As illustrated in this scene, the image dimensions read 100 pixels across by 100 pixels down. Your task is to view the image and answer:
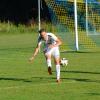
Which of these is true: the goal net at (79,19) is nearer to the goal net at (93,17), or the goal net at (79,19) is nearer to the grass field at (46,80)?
the goal net at (93,17)

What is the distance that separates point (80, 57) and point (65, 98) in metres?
12.1

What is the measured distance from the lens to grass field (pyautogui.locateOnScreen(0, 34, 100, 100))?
45.8ft

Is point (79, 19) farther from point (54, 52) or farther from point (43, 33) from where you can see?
point (43, 33)

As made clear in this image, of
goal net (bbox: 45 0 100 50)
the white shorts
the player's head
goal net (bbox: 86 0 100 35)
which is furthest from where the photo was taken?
goal net (bbox: 86 0 100 35)

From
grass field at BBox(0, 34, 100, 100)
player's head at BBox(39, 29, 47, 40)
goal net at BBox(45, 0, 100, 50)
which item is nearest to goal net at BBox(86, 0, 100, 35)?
goal net at BBox(45, 0, 100, 50)

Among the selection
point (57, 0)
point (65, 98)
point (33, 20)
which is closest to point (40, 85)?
point (65, 98)

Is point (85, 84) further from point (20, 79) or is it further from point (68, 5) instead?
point (68, 5)

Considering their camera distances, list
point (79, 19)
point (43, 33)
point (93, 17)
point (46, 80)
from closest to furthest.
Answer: point (43, 33), point (46, 80), point (93, 17), point (79, 19)

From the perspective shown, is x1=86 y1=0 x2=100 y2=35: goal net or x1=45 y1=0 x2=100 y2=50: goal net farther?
x1=86 y1=0 x2=100 y2=35: goal net

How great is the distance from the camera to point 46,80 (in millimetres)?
17109

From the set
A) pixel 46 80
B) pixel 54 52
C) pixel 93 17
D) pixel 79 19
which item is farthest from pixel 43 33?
pixel 79 19

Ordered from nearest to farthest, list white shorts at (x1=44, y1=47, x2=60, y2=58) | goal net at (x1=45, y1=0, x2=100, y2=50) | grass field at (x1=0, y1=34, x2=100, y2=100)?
grass field at (x1=0, y1=34, x2=100, y2=100)
white shorts at (x1=44, y1=47, x2=60, y2=58)
goal net at (x1=45, y1=0, x2=100, y2=50)

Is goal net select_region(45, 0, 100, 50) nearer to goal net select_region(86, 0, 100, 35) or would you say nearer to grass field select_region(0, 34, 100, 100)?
goal net select_region(86, 0, 100, 35)

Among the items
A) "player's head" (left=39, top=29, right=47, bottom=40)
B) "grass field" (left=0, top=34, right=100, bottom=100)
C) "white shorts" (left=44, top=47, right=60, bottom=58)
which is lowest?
"grass field" (left=0, top=34, right=100, bottom=100)
